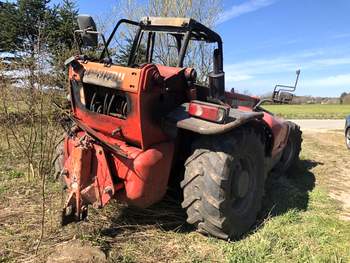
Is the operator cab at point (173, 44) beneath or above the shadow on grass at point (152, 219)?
above

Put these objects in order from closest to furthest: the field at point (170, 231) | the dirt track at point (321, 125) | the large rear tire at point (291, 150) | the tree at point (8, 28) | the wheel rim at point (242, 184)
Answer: the field at point (170, 231)
the wheel rim at point (242, 184)
the large rear tire at point (291, 150)
the tree at point (8, 28)
the dirt track at point (321, 125)

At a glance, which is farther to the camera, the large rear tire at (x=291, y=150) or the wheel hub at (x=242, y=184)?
the large rear tire at (x=291, y=150)

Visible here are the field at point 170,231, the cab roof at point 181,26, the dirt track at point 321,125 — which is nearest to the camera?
the field at point 170,231

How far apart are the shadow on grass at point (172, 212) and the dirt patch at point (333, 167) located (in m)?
0.51

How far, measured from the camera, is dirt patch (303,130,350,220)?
6598 millimetres

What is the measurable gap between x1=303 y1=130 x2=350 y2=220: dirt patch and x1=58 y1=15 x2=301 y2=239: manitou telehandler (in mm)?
1973

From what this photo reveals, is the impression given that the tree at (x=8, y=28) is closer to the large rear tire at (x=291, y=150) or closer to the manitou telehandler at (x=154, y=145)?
the large rear tire at (x=291, y=150)

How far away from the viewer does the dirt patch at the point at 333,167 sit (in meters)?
6.60

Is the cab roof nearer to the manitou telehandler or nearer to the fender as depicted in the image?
the manitou telehandler

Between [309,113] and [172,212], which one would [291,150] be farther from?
[309,113]

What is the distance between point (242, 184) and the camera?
15.6 ft

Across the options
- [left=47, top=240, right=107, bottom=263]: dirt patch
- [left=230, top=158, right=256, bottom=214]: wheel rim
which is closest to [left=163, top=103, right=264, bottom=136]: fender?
[left=230, top=158, right=256, bottom=214]: wheel rim

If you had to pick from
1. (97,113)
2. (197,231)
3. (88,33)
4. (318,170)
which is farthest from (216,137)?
(318,170)

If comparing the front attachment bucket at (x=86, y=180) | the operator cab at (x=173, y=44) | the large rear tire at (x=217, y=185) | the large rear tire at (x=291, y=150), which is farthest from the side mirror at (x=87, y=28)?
the large rear tire at (x=291, y=150)
